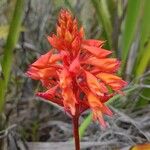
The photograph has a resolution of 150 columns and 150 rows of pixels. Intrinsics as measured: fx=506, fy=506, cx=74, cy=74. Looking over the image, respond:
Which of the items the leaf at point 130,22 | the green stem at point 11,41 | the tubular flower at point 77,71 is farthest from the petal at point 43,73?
the leaf at point 130,22

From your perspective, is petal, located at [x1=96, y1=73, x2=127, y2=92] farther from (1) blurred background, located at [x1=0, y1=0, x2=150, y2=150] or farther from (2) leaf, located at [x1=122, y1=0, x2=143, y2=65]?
(2) leaf, located at [x1=122, y1=0, x2=143, y2=65]

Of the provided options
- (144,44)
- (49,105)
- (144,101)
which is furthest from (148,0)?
(49,105)

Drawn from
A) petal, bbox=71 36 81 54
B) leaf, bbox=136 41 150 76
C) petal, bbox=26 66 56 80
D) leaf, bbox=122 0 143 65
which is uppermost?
leaf, bbox=122 0 143 65

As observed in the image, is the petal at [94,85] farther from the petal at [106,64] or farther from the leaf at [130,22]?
the leaf at [130,22]

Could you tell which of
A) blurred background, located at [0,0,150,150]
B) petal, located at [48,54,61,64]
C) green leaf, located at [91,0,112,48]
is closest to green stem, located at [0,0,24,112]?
blurred background, located at [0,0,150,150]

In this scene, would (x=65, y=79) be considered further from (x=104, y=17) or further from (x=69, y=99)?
(x=104, y=17)

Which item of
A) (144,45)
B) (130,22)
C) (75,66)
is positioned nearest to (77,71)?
(75,66)

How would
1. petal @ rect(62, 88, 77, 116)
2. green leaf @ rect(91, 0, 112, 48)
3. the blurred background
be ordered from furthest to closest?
1. green leaf @ rect(91, 0, 112, 48)
2. the blurred background
3. petal @ rect(62, 88, 77, 116)
